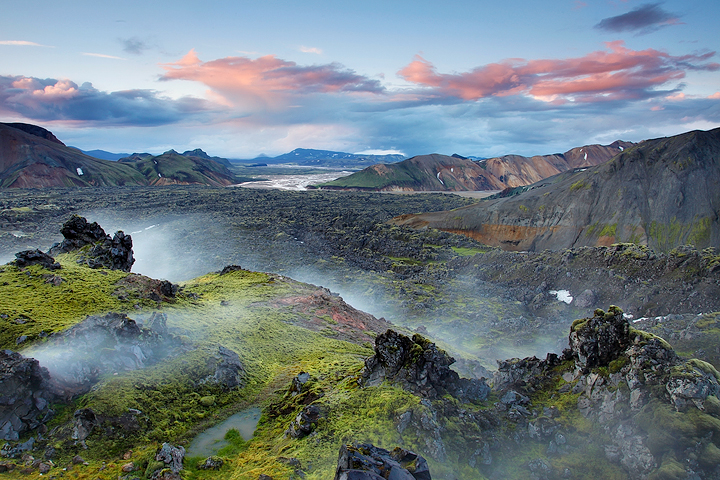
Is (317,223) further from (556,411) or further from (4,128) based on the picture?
(4,128)

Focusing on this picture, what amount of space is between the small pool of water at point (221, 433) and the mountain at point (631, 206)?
64.6 m

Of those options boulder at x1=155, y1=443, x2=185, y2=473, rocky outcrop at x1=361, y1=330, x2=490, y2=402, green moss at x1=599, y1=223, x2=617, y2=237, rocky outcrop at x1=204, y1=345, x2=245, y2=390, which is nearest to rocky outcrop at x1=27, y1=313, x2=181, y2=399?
rocky outcrop at x1=204, y1=345, x2=245, y2=390

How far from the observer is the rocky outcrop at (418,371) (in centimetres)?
1719

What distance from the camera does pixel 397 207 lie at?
142m

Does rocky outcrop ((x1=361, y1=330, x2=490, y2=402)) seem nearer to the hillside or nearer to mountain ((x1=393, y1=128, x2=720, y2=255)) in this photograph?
the hillside

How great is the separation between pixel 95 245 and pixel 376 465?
31574mm

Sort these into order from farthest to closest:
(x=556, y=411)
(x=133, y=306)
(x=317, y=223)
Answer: (x=317, y=223)
(x=133, y=306)
(x=556, y=411)

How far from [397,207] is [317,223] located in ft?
189

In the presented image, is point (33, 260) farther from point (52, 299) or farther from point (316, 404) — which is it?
point (316, 404)

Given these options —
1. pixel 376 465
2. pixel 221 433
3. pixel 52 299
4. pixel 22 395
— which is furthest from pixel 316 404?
pixel 52 299

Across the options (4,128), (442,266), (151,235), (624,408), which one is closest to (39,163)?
(4,128)

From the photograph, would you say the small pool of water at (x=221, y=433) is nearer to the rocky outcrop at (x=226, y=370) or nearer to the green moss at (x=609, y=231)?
the rocky outcrop at (x=226, y=370)

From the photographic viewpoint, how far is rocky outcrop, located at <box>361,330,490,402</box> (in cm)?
1719

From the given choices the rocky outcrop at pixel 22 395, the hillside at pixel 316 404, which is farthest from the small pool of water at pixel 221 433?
the rocky outcrop at pixel 22 395
